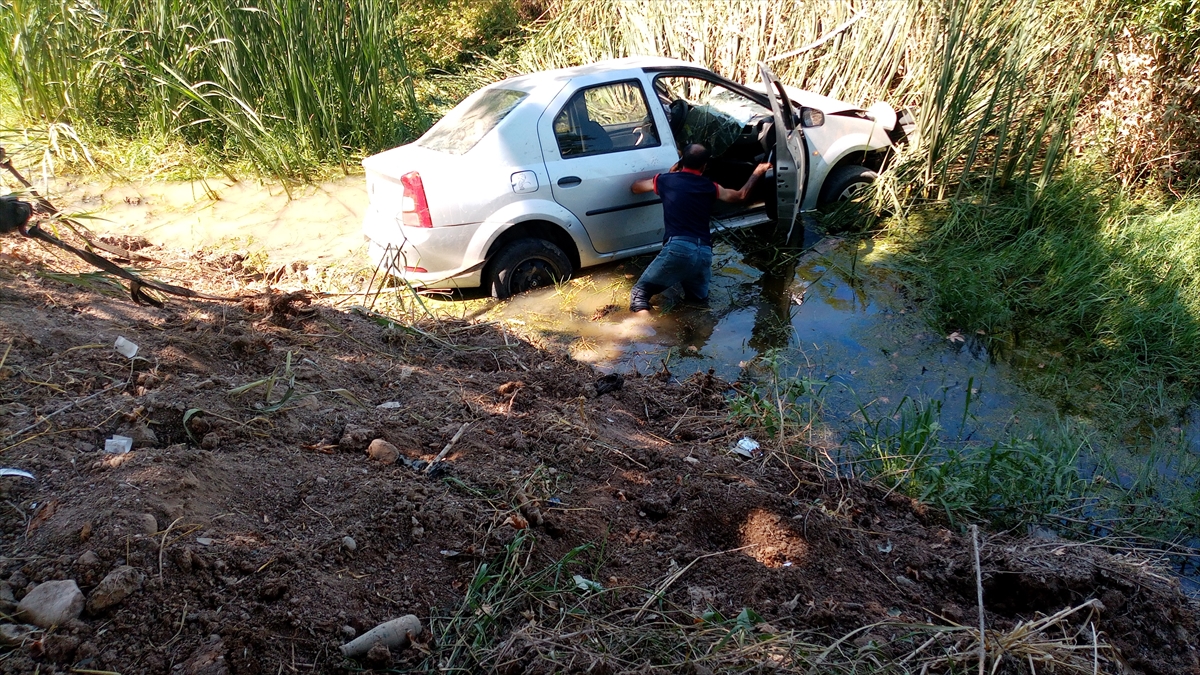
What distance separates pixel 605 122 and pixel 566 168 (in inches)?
26.9

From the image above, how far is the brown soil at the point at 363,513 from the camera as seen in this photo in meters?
2.31

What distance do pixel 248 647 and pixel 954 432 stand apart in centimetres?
392

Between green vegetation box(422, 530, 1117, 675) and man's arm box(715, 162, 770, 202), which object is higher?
man's arm box(715, 162, 770, 202)

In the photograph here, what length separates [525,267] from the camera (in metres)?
6.16

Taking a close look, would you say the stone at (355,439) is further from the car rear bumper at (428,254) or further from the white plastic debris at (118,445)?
the car rear bumper at (428,254)

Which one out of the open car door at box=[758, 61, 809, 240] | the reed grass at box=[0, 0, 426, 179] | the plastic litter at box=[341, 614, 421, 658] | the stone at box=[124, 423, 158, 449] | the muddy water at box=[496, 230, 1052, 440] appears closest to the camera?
the plastic litter at box=[341, 614, 421, 658]

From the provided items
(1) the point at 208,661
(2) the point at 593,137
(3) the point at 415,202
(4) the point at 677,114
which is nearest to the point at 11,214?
(1) the point at 208,661

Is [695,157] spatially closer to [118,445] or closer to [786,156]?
[786,156]

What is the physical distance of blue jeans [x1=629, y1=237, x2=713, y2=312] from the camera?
5949 mm

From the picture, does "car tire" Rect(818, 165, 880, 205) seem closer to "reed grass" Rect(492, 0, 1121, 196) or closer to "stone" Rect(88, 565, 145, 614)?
"reed grass" Rect(492, 0, 1121, 196)

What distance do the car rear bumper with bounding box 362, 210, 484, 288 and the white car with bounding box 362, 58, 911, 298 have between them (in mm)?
10

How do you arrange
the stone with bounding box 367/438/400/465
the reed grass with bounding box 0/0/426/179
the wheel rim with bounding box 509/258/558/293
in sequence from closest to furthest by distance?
1. the stone with bounding box 367/438/400/465
2. the wheel rim with bounding box 509/258/558/293
3. the reed grass with bounding box 0/0/426/179

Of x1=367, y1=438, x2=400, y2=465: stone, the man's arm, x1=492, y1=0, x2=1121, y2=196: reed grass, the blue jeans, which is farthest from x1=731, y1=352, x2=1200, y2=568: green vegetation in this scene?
x1=492, y1=0, x2=1121, y2=196: reed grass

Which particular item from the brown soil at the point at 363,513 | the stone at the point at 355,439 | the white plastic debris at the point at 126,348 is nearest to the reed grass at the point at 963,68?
the brown soil at the point at 363,513
